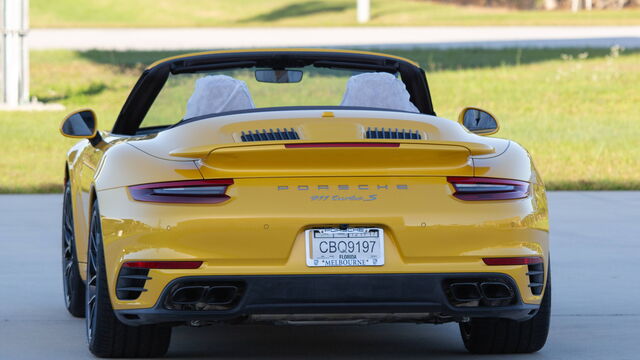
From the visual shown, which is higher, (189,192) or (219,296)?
(189,192)

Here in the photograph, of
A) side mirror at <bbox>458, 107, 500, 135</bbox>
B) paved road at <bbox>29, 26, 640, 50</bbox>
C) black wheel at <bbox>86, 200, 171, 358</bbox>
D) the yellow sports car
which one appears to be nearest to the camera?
the yellow sports car

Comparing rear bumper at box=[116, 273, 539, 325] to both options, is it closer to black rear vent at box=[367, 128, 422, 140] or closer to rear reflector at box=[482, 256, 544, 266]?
rear reflector at box=[482, 256, 544, 266]

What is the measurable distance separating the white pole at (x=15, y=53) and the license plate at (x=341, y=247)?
18358 mm

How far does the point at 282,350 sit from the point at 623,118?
15837mm

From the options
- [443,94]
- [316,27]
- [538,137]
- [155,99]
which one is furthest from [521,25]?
[155,99]

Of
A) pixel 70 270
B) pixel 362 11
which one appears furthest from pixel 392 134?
pixel 362 11

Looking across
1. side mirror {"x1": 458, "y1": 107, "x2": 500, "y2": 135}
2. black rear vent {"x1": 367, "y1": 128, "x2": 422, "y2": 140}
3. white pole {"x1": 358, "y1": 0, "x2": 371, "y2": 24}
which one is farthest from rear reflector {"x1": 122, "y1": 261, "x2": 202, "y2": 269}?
white pole {"x1": 358, "y1": 0, "x2": 371, "y2": 24}

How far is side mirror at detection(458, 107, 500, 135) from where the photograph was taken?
6.65 m

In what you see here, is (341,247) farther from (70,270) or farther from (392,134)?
(70,270)

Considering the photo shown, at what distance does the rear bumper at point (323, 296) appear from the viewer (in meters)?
5.36

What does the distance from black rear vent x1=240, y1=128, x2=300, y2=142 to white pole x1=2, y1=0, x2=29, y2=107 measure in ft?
59.1

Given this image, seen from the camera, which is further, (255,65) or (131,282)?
(255,65)

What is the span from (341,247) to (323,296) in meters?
0.19

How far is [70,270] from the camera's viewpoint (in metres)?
7.41
